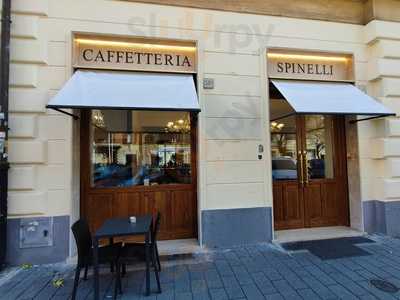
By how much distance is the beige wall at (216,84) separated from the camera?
4062mm

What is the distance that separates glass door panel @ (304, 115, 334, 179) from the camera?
18.4ft

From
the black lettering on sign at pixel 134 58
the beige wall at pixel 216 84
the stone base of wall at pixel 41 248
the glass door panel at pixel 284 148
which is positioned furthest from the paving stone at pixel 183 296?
the black lettering on sign at pixel 134 58

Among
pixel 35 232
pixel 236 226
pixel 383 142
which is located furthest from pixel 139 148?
pixel 383 142

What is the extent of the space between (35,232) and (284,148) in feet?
14.8

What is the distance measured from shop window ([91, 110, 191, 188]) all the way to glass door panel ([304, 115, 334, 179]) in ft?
8.11

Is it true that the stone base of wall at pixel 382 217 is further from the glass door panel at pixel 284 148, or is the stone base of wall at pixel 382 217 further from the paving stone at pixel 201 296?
the paving stone at pixel 201 296

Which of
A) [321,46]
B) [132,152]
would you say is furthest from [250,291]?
[321,46]

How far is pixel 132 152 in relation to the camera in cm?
499

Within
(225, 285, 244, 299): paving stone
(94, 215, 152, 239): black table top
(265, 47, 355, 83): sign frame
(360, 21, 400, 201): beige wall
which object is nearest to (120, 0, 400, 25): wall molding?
(360, 21, 400, 201): beige wall

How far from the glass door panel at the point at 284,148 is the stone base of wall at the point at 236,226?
1.08 m

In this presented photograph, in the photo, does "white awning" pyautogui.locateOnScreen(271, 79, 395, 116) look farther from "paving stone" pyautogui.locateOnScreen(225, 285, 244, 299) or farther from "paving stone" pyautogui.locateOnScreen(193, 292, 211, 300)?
"paving stone" pyautogui.locateOnScreen(193, 292, 211, 300)

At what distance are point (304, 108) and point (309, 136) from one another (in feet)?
5.22

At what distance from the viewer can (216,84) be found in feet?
15.2

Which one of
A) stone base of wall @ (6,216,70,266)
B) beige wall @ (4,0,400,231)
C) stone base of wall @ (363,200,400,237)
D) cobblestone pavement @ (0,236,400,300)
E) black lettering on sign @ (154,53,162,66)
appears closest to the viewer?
cobblestone pavement @ (0,236,400,300)
